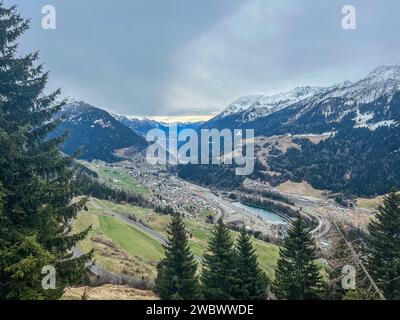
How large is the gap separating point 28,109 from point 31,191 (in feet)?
21.2

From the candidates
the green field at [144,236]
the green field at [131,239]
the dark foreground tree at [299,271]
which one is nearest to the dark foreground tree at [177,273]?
the dark foreground tree at [299,271]

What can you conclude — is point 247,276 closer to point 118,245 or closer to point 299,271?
point 299,271

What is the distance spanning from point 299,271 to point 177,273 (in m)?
14.5

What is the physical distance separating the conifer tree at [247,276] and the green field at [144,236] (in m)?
41.7

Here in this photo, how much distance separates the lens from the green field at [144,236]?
111 metres

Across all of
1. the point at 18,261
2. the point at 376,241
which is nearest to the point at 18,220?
the point at 18,261

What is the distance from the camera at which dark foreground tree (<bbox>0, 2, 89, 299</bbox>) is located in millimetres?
18672

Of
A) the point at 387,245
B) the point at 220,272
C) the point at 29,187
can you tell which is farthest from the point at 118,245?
the point at 29,187

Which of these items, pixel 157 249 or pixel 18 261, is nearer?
pixel 18 261

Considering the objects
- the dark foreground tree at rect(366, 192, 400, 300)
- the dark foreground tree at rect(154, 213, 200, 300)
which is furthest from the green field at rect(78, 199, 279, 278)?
the dark foreground tree at rect(366, 192, 400, 300)

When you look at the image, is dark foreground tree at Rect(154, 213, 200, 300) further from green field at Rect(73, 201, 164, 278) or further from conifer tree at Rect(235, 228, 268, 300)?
green field at Rect(73, 201, 164, 278)
